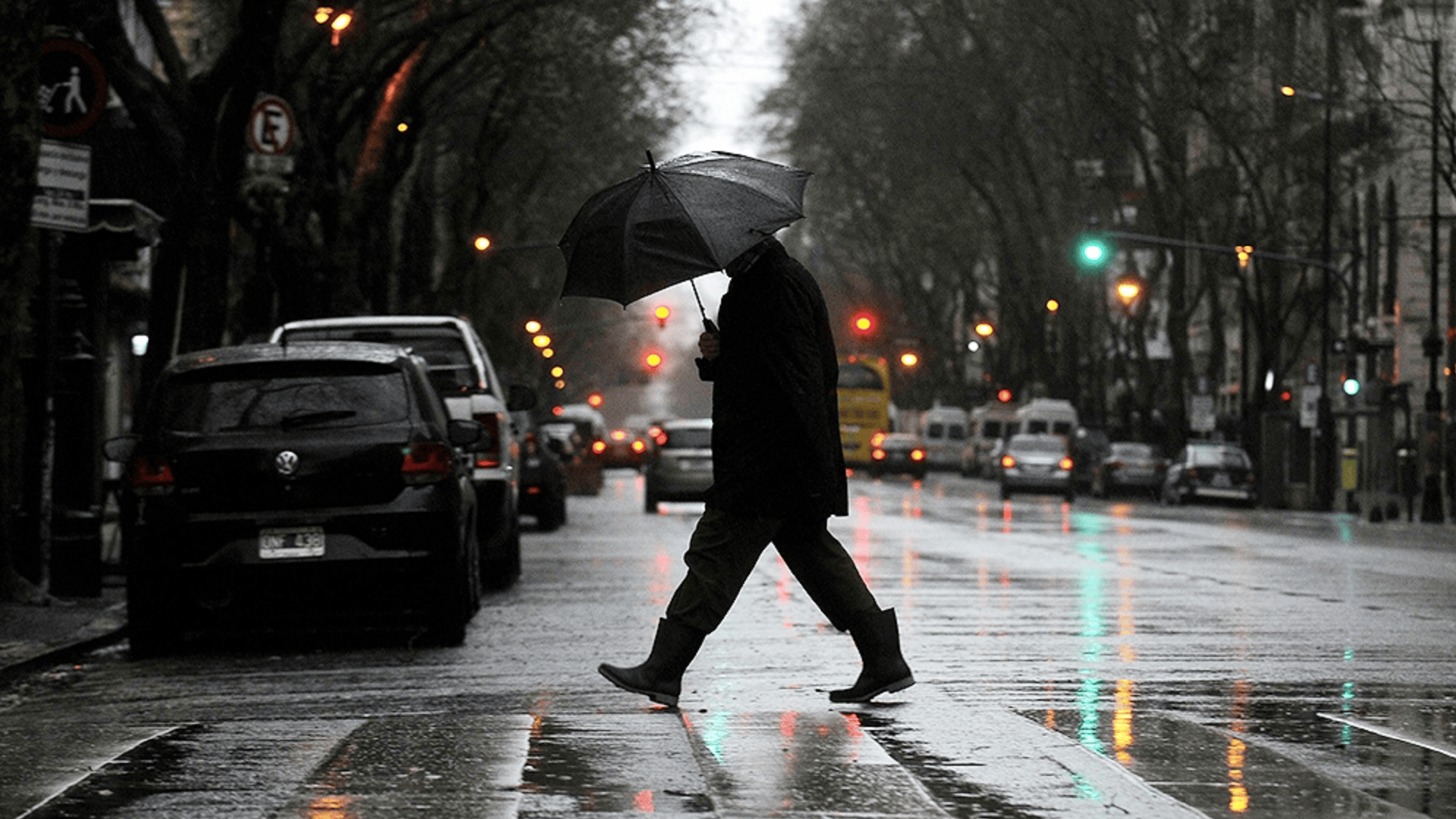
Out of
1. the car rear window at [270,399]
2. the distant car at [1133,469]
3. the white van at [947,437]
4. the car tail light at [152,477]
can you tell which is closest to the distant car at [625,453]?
the white van at [947,437]

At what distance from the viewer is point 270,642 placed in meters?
14.2

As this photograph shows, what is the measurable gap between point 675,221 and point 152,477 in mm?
4525

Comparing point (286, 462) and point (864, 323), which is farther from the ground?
point (864, 323)

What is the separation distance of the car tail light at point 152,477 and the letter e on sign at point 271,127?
1168 cm

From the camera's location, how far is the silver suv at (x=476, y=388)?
18.5m

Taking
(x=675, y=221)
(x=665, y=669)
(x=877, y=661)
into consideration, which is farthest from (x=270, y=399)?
(x=877, y=661)

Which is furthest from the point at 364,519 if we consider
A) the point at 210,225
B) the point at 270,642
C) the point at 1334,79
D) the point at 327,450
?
the point at 1334,79

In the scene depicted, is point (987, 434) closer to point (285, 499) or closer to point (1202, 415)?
point (1202, 415)

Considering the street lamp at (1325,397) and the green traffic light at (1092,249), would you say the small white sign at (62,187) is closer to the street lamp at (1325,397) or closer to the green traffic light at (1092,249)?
the green traffic light at (1092,249)

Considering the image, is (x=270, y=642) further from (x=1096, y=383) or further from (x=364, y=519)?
(x=1096, y=383)

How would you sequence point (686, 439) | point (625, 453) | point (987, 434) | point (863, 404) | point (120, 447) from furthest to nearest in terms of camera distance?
1. point (625, 453)
2. point (987, 434)
3. point (863, 404)
4. point (686, 439)
5. point (120, 447)

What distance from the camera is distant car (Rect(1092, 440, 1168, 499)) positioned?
56.0 m

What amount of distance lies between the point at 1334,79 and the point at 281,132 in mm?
27167

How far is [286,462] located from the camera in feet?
42.8
